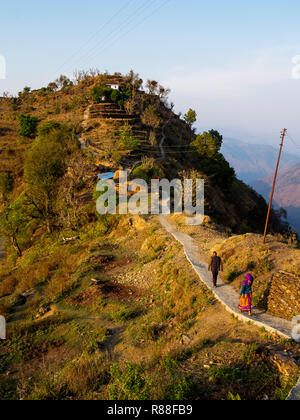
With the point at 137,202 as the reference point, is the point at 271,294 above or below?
below

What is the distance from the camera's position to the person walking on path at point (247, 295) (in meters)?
9.95

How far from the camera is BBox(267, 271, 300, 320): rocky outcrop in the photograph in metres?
9.75

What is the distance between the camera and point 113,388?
261 inches

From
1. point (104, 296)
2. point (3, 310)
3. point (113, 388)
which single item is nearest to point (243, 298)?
point (113, 388)

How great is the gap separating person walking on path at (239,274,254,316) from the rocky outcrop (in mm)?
956

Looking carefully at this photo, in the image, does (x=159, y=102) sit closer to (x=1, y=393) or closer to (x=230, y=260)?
(x=230, y=260)

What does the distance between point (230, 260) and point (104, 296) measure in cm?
692
